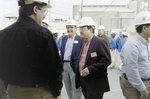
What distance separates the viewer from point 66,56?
4137 millimetres

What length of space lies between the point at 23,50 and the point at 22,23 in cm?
32

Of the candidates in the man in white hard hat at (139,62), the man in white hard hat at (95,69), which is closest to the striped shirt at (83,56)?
the man in white hard hat at (95,69)

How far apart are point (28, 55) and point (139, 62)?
1.70 meters

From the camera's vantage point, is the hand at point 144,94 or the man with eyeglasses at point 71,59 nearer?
the hand at point 144,94

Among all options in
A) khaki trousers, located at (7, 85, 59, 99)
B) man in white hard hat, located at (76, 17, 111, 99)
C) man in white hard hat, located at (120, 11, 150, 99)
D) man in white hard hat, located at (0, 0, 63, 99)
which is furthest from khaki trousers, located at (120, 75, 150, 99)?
khaki trousers, located at (7, 85, 59, 99)

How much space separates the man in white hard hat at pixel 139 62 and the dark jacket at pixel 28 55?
48.3 inches

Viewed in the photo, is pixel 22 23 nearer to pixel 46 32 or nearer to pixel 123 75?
pixel 46 32

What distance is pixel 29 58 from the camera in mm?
1660

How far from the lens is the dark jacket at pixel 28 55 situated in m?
1.65

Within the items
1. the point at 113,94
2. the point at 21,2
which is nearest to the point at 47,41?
the point at 21,2

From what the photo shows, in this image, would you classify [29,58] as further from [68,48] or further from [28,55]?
[68,48]

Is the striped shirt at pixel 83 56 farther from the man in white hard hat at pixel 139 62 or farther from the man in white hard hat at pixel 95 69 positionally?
the man in white hard hat at pixel 139 62

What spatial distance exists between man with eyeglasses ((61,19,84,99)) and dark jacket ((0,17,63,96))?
225cm

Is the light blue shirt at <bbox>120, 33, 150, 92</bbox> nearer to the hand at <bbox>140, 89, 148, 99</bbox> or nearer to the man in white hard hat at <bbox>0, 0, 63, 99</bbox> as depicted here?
the hand at <bbox>140, 89, 148, 99</bbox>
